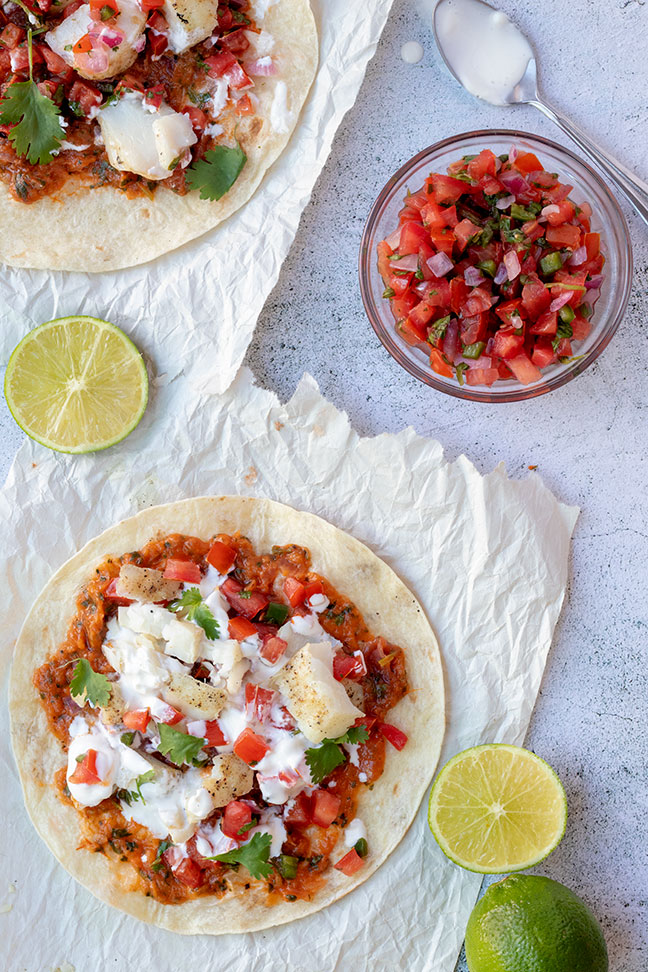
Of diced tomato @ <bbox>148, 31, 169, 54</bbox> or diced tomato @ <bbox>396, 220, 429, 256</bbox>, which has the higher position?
diced tomato @ <bbox>148, 31, 169, 54</bbox>

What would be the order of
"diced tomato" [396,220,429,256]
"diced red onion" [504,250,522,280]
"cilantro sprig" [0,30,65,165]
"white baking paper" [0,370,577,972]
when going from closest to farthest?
"diced red onion" [504,250,522,280], "diced tomato" [396,220,429,256], "cilantro sprig" [0,30,65,165], "white baking paper" [0,370,577,972]

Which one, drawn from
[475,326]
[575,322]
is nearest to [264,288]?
[475,326]

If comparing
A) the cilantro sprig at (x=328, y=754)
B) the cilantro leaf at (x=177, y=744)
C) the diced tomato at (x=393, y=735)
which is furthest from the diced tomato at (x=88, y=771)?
the diced tomato at (x=393, y=735)

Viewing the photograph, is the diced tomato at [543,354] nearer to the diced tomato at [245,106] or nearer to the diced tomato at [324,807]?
the diced tomato at [245,106]

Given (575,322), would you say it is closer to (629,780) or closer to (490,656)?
(490,656)

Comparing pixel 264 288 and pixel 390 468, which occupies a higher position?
pixel 264 288

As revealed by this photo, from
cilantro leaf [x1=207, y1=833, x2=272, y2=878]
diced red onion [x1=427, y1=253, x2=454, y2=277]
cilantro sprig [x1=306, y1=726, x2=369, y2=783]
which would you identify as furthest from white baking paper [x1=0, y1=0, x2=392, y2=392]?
cilantro leaf [x1=207, y1=833, x2=272, y2=878]

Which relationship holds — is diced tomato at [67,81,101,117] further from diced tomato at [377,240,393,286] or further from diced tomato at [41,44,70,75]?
diced tomato at [377,240,393,286]
